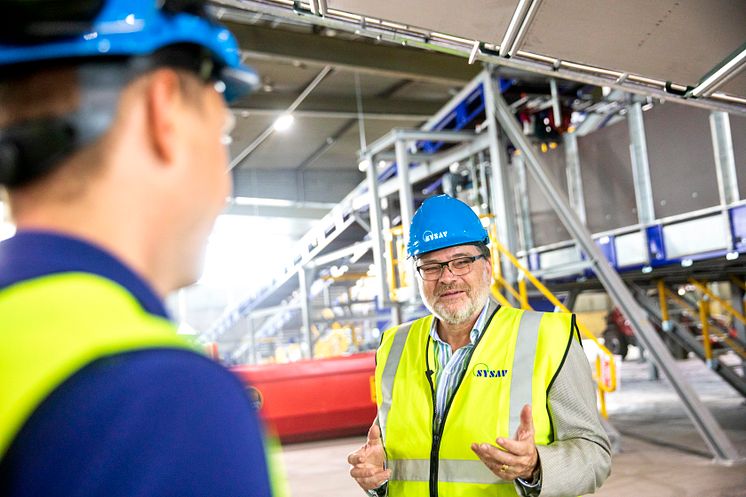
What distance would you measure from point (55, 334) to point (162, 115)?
264 millimetres

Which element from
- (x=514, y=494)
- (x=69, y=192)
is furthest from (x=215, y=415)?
(x=514, y=494)

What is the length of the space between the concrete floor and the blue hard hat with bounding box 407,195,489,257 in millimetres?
4312

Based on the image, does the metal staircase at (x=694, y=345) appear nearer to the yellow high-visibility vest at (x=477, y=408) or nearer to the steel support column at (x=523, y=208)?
the steel support column at (x=523, y=208)

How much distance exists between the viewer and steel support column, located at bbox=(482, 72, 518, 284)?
28.5 feet

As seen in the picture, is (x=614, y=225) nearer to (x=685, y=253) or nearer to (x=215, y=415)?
(x=685, y=253)

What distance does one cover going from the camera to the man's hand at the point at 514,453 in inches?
77.6

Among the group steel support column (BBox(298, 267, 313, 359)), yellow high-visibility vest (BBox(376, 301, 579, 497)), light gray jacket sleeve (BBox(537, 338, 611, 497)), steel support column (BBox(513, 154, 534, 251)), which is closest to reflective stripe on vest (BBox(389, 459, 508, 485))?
yellow high-visibility vest (BBox(376, 301, 579, 497))

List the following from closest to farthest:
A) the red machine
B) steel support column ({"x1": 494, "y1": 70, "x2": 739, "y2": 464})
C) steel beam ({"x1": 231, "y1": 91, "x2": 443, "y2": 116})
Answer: steel support column ({"x1": 494, "y1": 70, "x2": 739, "y2": 464})
the red machine
steel beam ({"x1": 231, "y1": 91, "x2": 443, "y2": 116})

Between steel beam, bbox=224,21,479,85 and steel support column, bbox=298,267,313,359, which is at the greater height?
steel beam, bbox=224,21,479,85

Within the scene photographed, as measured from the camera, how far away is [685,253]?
26.9ft

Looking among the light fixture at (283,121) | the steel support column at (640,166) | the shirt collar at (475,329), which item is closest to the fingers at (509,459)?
the shirt collar at (475,329)

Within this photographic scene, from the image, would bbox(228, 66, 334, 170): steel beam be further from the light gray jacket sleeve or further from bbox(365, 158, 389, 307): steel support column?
the light gray jacket sleeve

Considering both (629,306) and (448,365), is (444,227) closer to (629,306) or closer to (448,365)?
(448,365)

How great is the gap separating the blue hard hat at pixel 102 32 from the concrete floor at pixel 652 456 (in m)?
6.37
